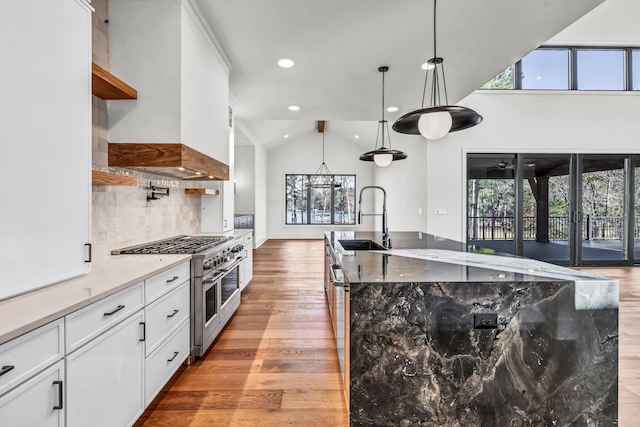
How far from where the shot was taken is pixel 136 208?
2.63m

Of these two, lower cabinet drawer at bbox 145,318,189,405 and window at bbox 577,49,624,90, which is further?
window at bbox 577,49,624,90

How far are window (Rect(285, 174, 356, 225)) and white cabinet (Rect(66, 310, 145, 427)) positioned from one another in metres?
9.40

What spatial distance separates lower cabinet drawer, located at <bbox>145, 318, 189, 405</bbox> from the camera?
171 centimetres

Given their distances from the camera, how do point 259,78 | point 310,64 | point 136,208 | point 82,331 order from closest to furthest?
point 82,331 < point 136,208 < point 310,64 < point 259,78

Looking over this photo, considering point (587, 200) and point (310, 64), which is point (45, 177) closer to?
point (310, 64)

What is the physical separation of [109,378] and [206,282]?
1036mm

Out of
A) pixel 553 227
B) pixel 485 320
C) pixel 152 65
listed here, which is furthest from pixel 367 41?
pixel 553 227

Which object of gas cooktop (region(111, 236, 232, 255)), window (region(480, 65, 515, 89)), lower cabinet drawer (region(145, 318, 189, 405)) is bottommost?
lower cabinet drawer (region(145, 318, 189, 405))

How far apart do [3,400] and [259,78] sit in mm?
3424

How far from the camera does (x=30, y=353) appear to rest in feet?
3.23

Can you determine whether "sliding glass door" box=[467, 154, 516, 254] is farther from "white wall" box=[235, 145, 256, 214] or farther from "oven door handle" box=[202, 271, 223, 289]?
"white wall" box=[235, 145, 256, 214]

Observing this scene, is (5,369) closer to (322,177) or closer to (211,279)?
(211,279)

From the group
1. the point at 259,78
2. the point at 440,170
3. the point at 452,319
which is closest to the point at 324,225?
the point at 440,170

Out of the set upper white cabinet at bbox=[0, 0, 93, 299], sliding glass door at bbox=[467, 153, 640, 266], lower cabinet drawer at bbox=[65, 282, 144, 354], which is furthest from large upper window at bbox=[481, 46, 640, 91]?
lower cabinet drawer at bbox=[65, 282, 144, 354]
